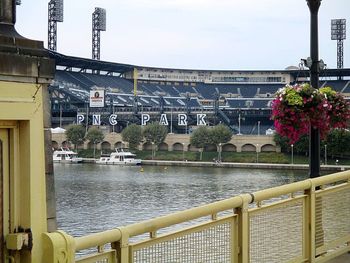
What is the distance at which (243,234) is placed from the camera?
223 inches

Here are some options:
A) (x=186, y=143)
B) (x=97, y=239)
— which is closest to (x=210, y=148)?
(x=186, y=143)

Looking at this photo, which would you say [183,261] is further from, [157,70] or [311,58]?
[157,70]

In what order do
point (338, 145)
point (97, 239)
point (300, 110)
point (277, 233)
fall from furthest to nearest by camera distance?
point (338, 145)
point (300, 110)
point (277, 233)
point (97, 239)

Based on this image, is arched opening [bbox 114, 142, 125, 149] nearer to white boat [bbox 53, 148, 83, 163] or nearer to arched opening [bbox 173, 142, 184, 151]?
arched opening [bbox 173, 142, 184, 151]

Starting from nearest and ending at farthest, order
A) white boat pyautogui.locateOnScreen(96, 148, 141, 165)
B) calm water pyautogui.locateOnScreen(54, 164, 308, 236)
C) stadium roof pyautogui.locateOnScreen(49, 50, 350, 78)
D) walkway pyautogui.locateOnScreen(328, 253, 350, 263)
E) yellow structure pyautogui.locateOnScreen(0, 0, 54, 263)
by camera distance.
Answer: yellow structure pyautogui.locateOnScreen(0, 0, 54, 263) → walkway pyautogui.locateOnScreen(328, 253, 350, 263) → calm water pyautogui.locateOnScreen(54, 164, 308, 236) → white boat pyautogui.locateOnScreen(96, 148, 141, 165) → stadium roof pyautogui.locateOnScreen(49, 50, 350, 78)

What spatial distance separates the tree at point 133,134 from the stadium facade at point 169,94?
24.0 feet

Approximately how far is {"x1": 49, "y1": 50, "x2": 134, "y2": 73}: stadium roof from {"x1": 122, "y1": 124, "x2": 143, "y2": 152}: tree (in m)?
21.1

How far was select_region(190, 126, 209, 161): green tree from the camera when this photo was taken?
10775 cm

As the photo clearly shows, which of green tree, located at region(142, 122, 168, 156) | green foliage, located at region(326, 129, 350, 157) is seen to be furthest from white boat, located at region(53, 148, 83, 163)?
green foliage, located at region(326, 129, 350, 157)

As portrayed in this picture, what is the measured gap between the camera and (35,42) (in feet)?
12.2

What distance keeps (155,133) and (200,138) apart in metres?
7.73

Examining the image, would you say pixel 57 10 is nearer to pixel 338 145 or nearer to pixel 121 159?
pixel 121 159

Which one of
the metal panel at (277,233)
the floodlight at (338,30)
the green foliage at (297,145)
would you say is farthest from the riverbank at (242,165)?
the metal panel at (277,233)

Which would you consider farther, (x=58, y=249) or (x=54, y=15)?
(x=54, y=15)
